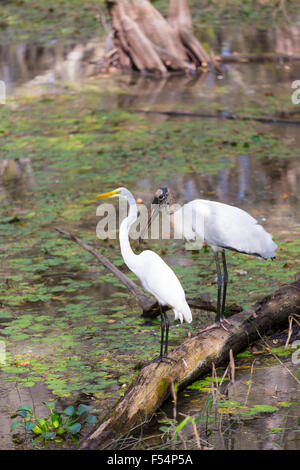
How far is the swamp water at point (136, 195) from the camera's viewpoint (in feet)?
17.7

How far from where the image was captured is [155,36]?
17.3 m

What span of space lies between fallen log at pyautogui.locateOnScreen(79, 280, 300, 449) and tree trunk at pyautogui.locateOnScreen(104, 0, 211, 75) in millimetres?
11707

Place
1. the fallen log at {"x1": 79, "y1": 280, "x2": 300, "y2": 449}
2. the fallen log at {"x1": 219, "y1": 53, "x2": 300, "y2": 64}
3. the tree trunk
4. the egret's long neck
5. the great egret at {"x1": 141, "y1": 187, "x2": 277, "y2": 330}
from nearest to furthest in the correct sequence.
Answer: the fallen log at {"x1": 79, "y1": 280, "x2": 300, "y2": 449} < the egret's long neck < the great egret at {"x1": 141, "y1": 187, "x2": 277, "y2": 330} < the tree trunk < the fallen log at {"x1": 219, "y1": 53, "x2": 300, "y2": 64}

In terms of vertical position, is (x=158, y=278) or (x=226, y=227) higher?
(x=226, y=227)

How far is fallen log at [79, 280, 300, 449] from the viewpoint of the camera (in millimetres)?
4729

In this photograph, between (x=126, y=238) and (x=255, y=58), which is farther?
(x=255, y=58)

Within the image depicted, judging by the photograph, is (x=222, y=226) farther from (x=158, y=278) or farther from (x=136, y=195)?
(x=136, y=195)

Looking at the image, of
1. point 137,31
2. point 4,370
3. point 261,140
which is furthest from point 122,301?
point 137,31

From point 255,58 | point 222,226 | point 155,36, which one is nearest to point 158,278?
point 222,226

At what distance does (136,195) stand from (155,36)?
793 centimetres

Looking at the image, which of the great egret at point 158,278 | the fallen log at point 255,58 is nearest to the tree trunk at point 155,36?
the fallen log at point 255,58

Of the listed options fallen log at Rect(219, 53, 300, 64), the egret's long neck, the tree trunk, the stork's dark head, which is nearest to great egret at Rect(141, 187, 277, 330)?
the stork's dark head

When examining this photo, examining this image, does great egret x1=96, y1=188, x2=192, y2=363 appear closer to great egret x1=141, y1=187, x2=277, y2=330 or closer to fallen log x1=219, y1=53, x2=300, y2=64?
great egret x1=141, y1=187, x2=277, y2=330

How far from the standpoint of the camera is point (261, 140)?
41.5 feet
